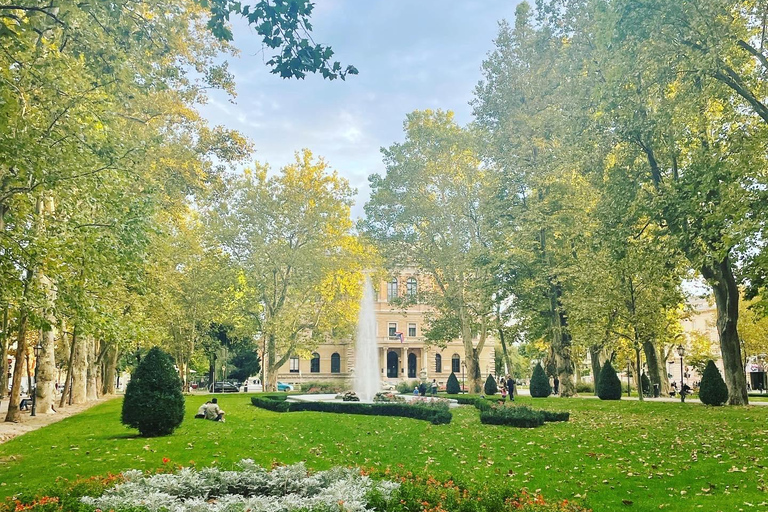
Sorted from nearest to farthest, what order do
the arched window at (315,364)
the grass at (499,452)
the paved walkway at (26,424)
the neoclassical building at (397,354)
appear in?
the grass at (499,452)
the paved walkway at (26,424)
the neoclassical building at (397,354)
the arched window at (315,364)

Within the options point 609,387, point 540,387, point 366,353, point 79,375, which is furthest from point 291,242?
point 609,387

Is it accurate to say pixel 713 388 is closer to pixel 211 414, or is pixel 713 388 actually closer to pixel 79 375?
pixel 211 414

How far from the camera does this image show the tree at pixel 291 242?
40.5m

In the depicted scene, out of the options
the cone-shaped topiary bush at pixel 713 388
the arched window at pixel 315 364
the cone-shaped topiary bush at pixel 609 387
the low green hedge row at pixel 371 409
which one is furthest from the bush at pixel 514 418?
the arched window at pixel 315 364

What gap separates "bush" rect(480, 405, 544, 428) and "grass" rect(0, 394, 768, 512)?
17.4 inches

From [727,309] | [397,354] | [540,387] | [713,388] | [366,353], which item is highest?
[727,309]

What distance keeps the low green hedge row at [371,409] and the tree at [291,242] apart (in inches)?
550

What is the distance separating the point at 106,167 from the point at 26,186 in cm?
184

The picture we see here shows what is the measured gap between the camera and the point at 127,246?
13.6 metres

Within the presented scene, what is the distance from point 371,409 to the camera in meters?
23.2

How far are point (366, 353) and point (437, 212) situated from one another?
11.5 m

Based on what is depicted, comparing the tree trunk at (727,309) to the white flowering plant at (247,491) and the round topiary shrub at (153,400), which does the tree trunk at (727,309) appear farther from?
the round topiary shrub at (153,400)

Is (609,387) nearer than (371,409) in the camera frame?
No

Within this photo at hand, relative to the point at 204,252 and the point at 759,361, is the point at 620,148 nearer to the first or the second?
the point at 204,252
